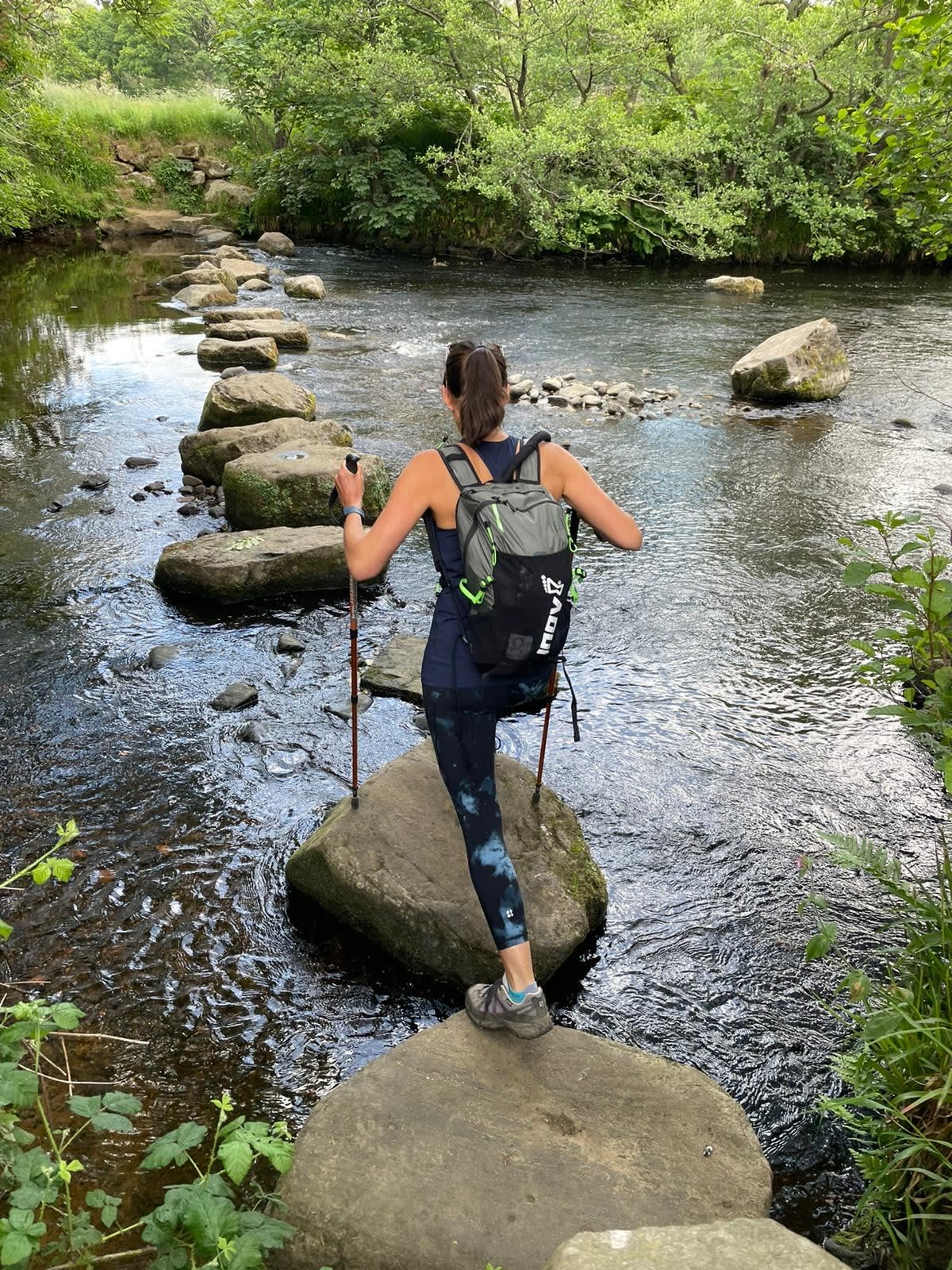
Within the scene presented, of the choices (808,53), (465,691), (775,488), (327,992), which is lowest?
(327,992)

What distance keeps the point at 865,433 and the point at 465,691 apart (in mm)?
10304

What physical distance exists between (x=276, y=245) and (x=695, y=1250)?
26.3 metres

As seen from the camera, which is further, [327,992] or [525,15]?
[525,15]

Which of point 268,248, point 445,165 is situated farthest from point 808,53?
point 268,248

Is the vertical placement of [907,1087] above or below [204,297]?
below

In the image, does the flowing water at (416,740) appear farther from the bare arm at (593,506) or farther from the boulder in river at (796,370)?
the bare arm at (593,506)

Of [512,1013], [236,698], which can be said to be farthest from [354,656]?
[236,698]

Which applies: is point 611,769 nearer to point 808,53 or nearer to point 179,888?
point 179,888

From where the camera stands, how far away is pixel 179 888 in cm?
459

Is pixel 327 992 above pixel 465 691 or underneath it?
underneath

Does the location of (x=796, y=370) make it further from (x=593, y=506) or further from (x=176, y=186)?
(x=176, y=186)

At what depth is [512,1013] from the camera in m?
3.37

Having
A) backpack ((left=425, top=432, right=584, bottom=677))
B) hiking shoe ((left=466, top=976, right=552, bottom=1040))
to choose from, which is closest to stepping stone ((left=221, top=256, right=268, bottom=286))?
backpack ((left=425, top=432, right=584, bottom=677))

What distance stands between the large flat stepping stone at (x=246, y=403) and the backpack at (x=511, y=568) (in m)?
7.79
